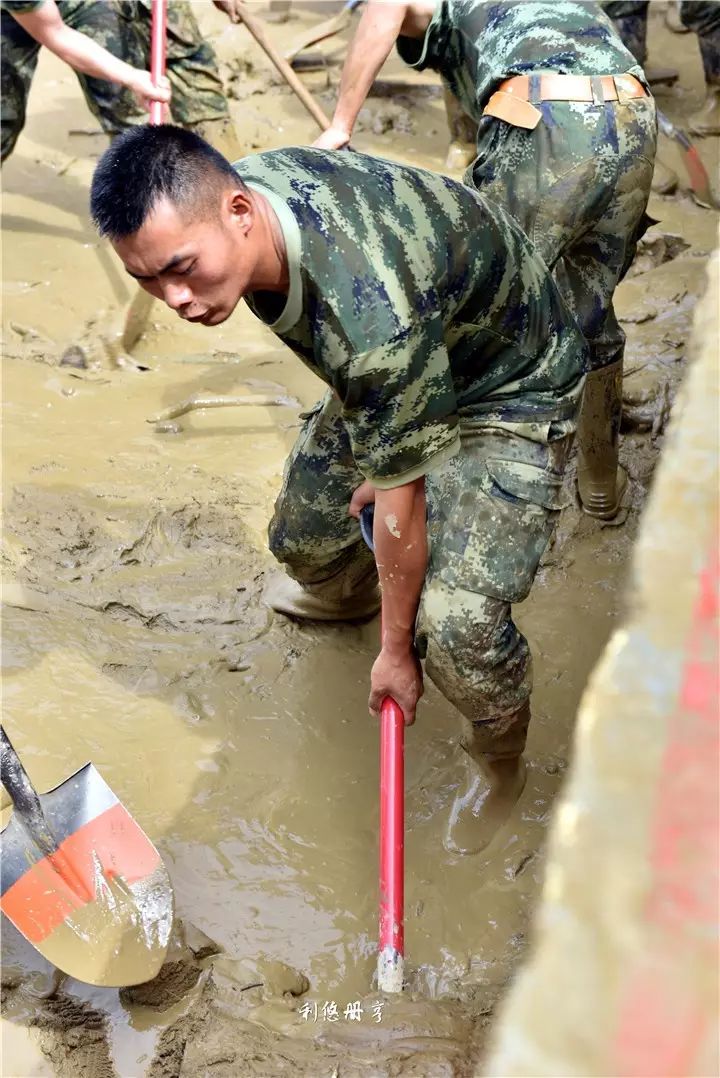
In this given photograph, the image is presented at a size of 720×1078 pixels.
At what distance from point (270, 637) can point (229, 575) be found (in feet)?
1.07

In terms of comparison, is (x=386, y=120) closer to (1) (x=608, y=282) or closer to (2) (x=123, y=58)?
Result: (2) (x=123, y=58)

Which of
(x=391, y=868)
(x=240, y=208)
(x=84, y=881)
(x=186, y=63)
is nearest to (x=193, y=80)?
(x=186, y=63)

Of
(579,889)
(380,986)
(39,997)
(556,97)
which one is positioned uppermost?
(579,889)

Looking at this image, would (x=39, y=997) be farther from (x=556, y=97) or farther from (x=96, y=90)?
(x=96, y=90)

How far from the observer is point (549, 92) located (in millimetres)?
2896

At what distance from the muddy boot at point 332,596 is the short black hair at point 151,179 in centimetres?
140

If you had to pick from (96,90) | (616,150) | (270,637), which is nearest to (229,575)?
(270,637)

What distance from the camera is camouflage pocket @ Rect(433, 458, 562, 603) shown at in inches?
93.2

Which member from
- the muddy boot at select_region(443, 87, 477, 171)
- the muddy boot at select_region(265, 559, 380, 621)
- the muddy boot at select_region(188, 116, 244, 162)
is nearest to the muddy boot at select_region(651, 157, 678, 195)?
the muddy boot at select_region(443, 87, 477, 171)

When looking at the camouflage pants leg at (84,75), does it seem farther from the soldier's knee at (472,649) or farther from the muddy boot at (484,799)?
the muddy boot at (484,799)

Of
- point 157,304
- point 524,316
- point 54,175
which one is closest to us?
point 524,316

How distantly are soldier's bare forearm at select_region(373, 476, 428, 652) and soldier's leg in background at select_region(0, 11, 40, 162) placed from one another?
4.00 m

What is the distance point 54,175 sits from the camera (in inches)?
250

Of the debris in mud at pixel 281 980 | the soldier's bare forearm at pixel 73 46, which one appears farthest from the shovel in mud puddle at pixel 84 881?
the soldier's bare forearm at pixel 73 46
